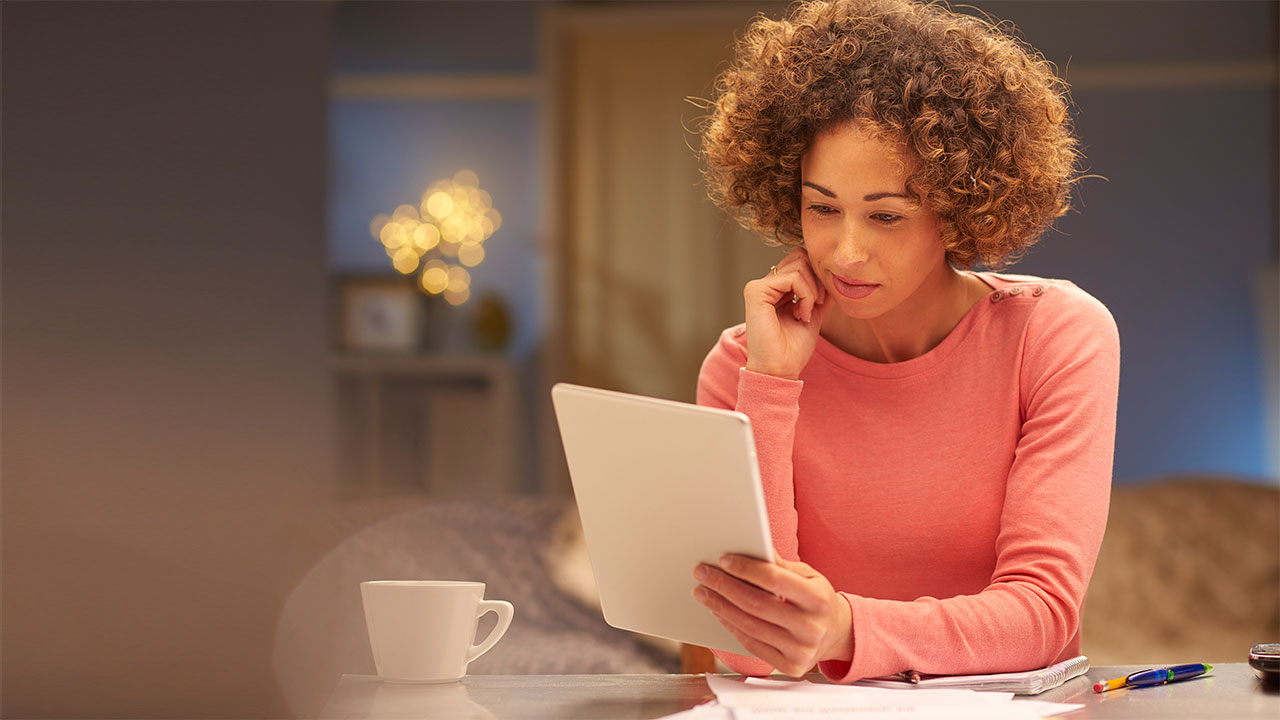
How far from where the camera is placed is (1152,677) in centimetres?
86

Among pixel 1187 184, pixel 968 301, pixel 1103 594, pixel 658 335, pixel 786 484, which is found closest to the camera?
pixel 786 484

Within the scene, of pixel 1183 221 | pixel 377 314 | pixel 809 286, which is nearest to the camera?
pixel 809 286

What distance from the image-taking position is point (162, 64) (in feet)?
4.82

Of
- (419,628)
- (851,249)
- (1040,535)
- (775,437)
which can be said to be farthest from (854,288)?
(419,628)

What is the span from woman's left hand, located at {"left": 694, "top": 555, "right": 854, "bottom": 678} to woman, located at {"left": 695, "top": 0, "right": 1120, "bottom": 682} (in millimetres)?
125

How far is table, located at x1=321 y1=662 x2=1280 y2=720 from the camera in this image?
0.78 metres

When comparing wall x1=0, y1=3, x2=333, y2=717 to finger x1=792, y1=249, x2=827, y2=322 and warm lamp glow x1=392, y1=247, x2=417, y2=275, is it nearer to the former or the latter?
finger x1=792, y1=249, x2=827, y2=322

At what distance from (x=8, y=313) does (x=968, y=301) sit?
1152 mm

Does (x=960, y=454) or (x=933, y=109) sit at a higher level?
(x=933, y=109)

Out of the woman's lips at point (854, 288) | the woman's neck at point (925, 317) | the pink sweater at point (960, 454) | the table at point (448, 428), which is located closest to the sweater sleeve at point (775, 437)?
the pink sweater at point (960, 454)

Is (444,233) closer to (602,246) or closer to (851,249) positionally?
(602,246)

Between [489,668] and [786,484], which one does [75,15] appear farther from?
[489,668]

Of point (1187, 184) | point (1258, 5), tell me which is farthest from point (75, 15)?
point (1258, 5)

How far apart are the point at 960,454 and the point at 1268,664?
421 mm
